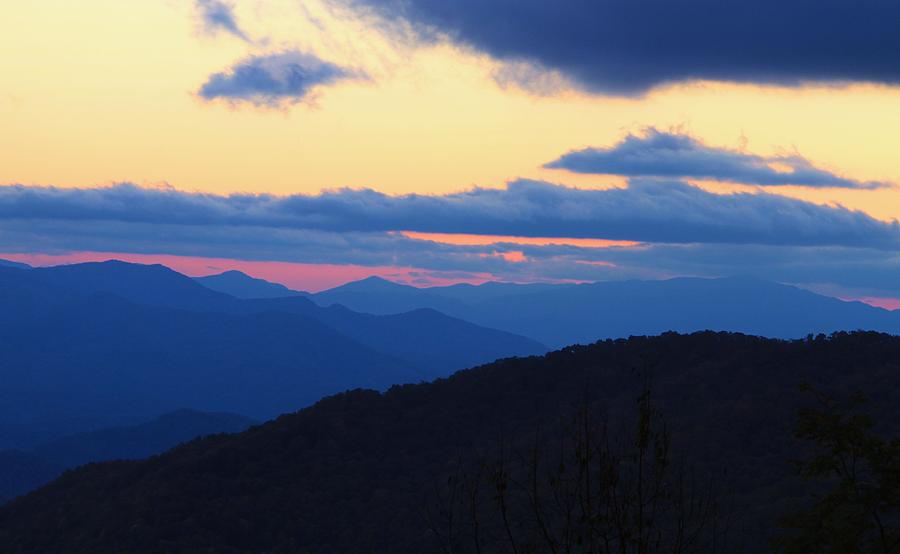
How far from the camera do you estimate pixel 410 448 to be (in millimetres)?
137375

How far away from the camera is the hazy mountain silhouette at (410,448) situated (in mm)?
112250

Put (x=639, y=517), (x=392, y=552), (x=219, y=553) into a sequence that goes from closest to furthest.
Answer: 1. (x=639, y=517)
2. (x=392, y=552)
3. (x=219, y=553)

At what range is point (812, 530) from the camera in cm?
2416

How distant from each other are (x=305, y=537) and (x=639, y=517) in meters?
105

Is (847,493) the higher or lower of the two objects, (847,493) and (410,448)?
the higher

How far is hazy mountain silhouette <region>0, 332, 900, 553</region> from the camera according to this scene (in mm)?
112250

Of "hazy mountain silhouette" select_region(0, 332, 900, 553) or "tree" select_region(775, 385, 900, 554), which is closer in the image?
"tree" select_region(775, 385, 900, 554)

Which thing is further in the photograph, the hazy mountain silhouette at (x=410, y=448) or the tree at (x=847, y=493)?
the hazy mountain silhouette at (x=410, y=448)

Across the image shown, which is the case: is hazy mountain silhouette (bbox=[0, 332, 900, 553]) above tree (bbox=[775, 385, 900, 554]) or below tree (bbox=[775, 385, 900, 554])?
below

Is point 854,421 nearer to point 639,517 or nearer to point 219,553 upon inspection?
point 639,517

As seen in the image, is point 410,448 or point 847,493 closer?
point 847,493

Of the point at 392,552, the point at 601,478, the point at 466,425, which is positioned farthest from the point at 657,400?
the point at 601,478

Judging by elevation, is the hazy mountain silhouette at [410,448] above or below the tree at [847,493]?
below

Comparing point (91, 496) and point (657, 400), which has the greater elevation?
point (657, 400)
